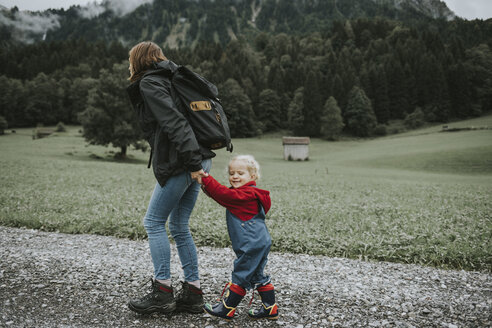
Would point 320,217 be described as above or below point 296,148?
below

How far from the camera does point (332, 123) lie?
263 feet

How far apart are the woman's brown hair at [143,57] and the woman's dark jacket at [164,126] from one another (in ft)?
0.40

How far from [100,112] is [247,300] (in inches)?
1540

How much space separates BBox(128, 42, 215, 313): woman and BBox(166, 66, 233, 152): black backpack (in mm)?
115

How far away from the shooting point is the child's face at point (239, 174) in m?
4.08

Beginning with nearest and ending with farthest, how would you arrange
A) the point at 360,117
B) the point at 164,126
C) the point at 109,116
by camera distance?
the point at 164,126 < the point at 109,116 < the point at 360,117

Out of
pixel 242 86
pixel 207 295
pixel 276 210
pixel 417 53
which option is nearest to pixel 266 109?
pixel 242 86

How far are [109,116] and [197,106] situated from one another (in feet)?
129

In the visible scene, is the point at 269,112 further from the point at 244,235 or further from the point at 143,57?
the point at 244,235

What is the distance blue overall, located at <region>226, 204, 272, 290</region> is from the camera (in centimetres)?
385

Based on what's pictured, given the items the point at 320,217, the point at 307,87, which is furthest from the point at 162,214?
the point at 307,87

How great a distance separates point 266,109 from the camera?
306ft

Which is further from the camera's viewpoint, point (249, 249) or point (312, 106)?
point (312, 106)

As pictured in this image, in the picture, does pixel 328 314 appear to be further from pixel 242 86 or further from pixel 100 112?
pixel 242 86
